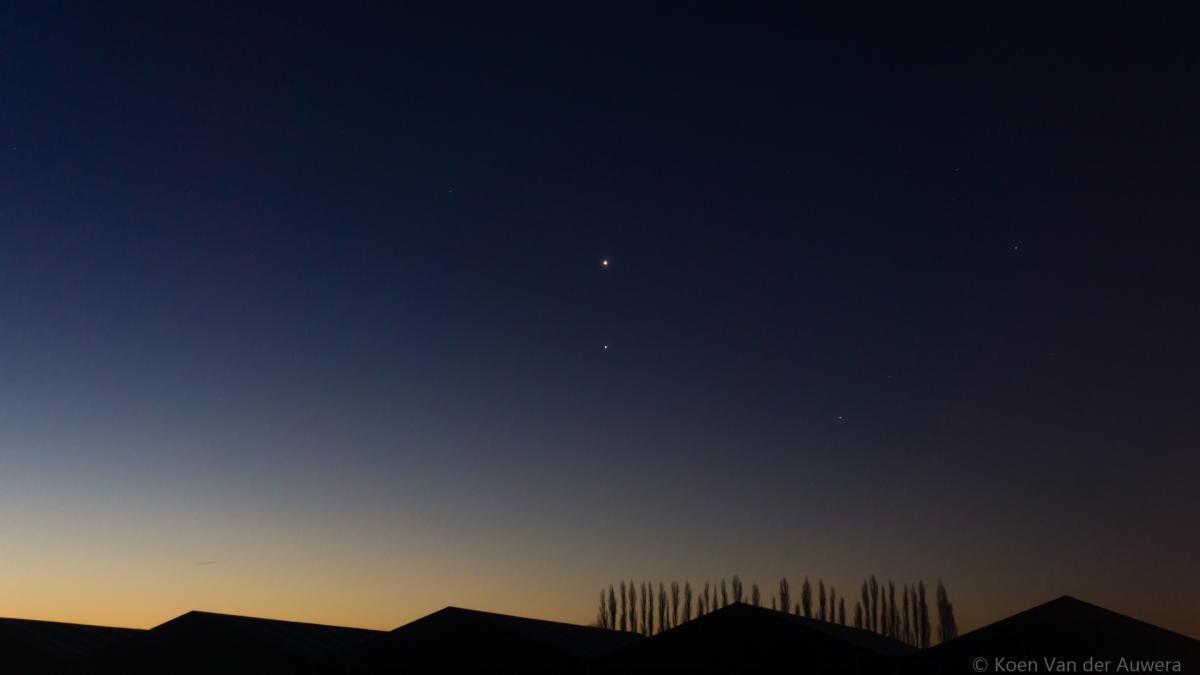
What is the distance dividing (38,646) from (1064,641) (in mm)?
41208

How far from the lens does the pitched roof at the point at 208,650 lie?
39.8m

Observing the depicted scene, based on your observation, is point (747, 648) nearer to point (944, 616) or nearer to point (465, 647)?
point (465, 647)

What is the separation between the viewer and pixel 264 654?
39781 millimetres

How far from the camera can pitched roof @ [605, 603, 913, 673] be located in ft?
104

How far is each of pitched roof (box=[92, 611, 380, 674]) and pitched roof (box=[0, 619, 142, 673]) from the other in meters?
1.79

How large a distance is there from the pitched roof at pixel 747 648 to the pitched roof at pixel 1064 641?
186 centimetres

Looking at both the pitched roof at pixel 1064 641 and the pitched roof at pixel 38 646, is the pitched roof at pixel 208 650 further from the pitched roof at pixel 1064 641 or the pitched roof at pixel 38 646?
the pitched roof at pixel 1064 641

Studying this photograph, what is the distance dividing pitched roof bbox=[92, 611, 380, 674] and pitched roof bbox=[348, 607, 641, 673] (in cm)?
320

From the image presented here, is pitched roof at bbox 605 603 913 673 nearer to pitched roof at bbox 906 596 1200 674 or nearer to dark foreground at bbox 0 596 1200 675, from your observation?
dark foreground at bbox 0 596 1200 675
